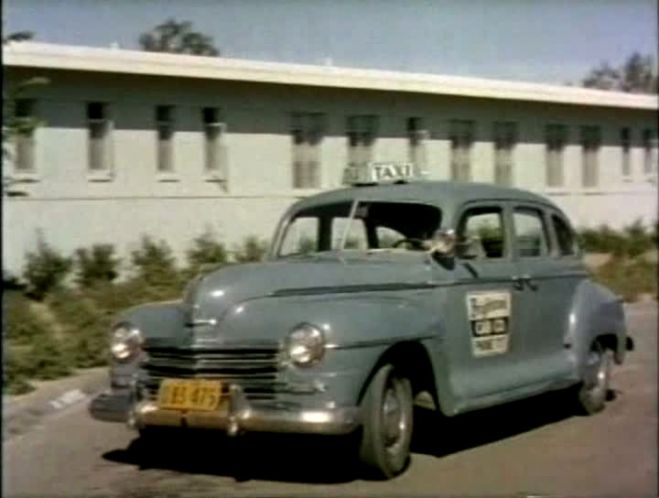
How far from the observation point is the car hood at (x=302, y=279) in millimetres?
5480

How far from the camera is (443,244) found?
6.14 metres

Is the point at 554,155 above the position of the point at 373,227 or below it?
above

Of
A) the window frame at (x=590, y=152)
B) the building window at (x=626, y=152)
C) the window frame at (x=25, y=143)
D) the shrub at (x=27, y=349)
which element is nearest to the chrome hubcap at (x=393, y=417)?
the shrub at (x=27, y=349)

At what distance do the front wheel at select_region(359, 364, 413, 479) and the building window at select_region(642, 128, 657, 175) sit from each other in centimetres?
416

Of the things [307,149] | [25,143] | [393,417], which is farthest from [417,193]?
[25,143]

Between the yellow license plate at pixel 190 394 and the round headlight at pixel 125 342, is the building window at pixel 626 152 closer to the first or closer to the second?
the round headlight at pixel 125 342

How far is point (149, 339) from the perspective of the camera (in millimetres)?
5625

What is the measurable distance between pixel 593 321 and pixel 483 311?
1.12 meters

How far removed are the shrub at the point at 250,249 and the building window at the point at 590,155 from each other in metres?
2.59

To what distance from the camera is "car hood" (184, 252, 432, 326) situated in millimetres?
5480

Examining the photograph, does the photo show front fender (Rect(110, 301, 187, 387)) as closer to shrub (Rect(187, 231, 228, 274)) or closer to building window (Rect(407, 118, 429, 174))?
building window (Rect(407, 118, 429, 174))

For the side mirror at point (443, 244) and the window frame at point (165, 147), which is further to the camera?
the window frame at point (165, 147)

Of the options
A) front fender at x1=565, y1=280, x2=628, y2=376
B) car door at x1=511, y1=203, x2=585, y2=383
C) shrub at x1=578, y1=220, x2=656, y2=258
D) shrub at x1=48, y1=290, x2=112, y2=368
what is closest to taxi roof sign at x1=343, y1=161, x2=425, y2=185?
car door at x1=511, y1=203, x2=585, y2=383

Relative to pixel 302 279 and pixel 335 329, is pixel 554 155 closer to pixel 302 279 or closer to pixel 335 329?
pixel 302 279
